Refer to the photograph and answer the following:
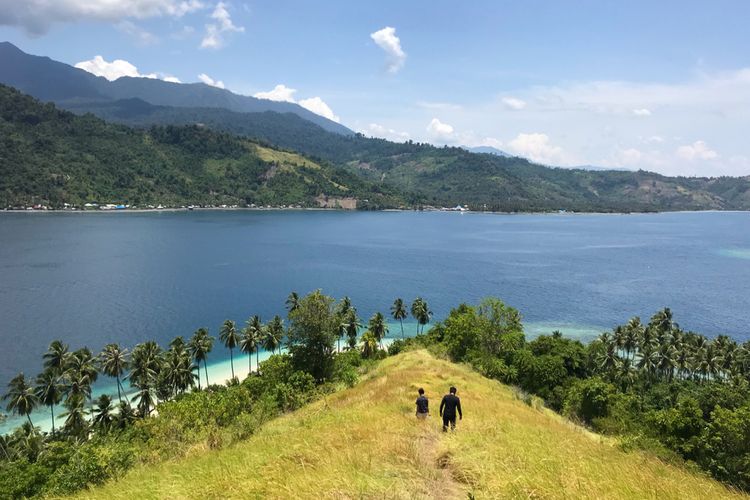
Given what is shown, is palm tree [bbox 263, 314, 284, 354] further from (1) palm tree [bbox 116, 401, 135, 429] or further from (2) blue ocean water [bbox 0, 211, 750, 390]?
(1) palm tree [bbox 116, 401, 135, 429]

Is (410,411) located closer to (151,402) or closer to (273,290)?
(151,402)

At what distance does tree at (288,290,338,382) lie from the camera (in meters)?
52.4

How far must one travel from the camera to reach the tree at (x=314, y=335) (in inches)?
2063

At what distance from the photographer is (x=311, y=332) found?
5288 cm

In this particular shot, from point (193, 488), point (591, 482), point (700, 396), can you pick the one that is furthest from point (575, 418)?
point (193, 488)

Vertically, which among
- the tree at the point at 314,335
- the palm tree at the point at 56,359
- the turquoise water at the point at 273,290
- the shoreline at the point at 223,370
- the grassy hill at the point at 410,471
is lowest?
the shoreline at the point at 223,370

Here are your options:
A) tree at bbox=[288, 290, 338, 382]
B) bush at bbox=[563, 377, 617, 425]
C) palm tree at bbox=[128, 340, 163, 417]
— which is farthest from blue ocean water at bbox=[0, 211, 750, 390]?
bush at bbox=[563, 377, 617, 425]

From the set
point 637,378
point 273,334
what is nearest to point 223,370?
point 273,334

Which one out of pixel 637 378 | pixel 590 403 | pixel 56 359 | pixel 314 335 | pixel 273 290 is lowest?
pixel 637 378

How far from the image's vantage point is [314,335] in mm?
52969

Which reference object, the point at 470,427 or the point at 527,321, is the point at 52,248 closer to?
the point at 527,321

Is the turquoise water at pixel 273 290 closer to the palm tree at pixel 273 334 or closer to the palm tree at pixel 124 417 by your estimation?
the palm tree at pixel 273 334

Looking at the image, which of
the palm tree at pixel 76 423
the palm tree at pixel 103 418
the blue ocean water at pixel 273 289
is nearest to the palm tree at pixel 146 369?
the palm tree at pixel 103 418

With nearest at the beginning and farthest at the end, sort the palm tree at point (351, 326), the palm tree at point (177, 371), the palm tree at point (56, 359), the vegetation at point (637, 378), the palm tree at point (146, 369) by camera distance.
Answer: the vegetation at point (637, 378), the palm tree at point (146, 369), the palm tree at point (56, 359), the palm tree at point (177, 371), the palm tree at point (351, 326)
